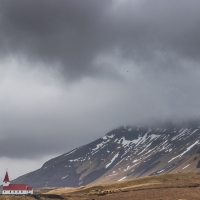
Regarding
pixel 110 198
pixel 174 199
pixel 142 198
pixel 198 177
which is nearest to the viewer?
pixel 174 199

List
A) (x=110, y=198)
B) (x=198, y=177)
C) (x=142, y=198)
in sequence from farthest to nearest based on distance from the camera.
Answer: (x=198, y=177) < (x=110, y=198) < (x=142, y=198)

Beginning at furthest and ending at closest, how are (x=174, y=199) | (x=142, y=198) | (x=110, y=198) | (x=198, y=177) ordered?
(x=198, y=177)
(x=110, y=198)
(x=142, y=198)
(x=174, y=199)

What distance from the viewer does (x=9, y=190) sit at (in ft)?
441

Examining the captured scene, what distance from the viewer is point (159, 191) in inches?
3600

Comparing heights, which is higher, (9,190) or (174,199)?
(9,190)

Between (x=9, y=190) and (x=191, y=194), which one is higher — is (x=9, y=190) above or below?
above

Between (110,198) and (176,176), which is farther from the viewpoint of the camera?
(176,176)

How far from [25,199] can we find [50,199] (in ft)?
20.1

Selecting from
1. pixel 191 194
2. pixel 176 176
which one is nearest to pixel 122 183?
pixel 176 176

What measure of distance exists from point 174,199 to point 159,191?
1281 centimetres

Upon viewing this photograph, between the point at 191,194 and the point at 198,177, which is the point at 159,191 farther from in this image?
the point at 198,177

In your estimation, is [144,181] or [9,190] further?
[9,190]

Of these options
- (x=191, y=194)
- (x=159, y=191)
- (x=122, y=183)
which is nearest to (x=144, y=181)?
(x=122, y=183)

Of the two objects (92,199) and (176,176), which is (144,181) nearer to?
(176,176)
